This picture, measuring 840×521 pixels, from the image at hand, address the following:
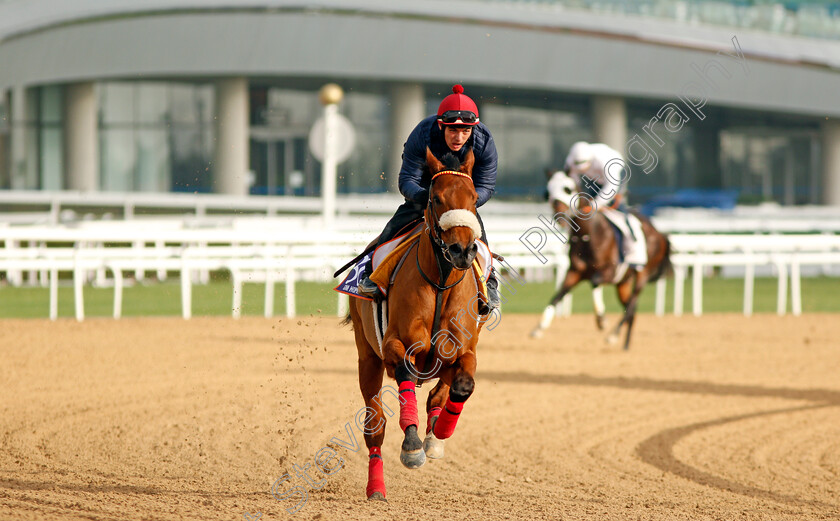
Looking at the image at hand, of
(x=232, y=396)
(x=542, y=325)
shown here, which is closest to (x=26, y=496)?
(x=232, y=396)

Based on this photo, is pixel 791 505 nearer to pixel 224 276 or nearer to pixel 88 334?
pixel 88 334

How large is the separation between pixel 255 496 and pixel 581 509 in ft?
4.95

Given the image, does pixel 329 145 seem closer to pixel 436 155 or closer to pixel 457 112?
pixel 436 155

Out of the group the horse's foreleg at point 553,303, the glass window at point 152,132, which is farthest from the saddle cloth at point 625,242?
the glass window at point 152,132

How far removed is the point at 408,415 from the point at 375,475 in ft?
1.64

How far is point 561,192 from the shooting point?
1062cm

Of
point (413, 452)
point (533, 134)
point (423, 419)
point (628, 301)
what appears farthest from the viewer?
point (533, 134)

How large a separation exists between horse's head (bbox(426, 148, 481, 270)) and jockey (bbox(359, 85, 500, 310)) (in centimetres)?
13

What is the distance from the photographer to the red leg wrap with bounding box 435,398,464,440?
4742 millimetres

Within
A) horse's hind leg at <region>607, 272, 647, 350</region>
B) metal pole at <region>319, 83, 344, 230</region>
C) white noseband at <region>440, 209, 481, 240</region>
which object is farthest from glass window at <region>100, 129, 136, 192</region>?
white noseband at <region>440, 209, 481, 240</region>

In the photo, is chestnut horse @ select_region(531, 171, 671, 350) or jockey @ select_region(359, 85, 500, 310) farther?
→ chestnut horse @ select_region(531, 171, 671, 350)

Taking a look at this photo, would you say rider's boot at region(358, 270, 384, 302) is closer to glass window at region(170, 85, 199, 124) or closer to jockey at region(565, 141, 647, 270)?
jockey at region(565, 141, 647, 270)

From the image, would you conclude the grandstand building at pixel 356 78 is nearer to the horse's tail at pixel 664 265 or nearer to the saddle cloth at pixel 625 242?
the horse's tail at pixel 664 265

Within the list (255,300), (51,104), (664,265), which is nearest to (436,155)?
(664,265)
